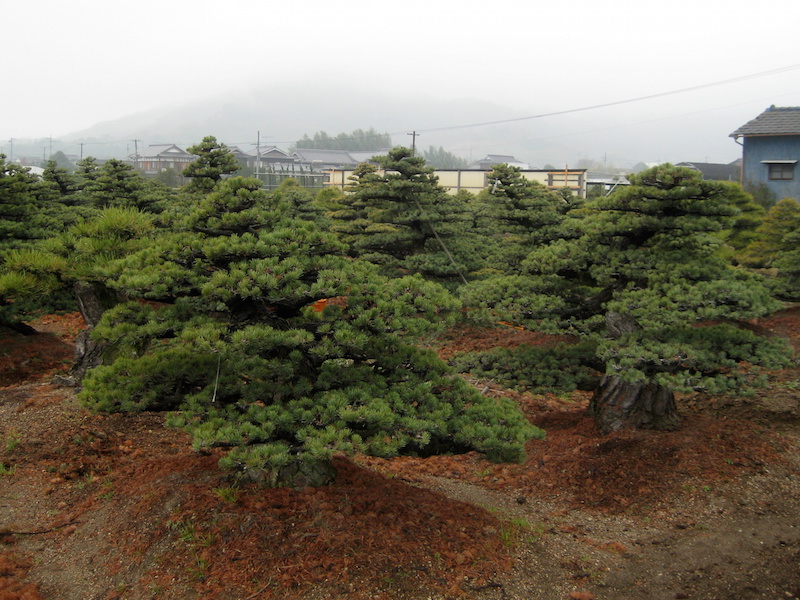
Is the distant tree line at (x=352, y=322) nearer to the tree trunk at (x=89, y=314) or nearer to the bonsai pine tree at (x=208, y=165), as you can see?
the tree trunk at (x=89, y=314)

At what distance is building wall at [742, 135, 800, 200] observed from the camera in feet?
93.4

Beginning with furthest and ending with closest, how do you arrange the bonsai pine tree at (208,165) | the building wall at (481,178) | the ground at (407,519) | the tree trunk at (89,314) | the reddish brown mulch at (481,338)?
the building wall at (481,178)
the bonsai pine tree at (208,165)
the reddish brown mulch at (481,338)
the tree trunk at (89,314)
the ground at (407,519)

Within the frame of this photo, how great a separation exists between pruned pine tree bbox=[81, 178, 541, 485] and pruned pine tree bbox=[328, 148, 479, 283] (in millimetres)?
8323

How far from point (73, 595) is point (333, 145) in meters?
102

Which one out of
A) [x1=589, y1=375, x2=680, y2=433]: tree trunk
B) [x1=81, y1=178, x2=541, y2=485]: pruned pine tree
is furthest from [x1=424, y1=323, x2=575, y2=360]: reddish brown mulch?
[x1=81, y1=178, x2=541, y2=485]: pruned pine tree

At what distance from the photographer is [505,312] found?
7.71 m

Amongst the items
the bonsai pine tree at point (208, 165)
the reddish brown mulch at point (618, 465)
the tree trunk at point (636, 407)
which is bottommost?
the reddish brown mulch at point (618, 465)

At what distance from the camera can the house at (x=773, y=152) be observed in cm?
2845

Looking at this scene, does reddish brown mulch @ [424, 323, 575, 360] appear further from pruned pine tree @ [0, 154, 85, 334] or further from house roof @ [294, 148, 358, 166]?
house roof @ [294, 148, 358, 166]

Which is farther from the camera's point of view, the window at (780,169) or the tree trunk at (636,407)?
the window at (780,169)

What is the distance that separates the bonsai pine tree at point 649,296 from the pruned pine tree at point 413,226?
564 centimetres

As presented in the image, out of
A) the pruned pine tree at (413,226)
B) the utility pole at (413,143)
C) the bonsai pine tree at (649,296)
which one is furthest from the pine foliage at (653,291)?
the utility pole at (413,143)

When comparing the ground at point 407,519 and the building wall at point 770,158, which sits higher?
the building wall at point 770,158

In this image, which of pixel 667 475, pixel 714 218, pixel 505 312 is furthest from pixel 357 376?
pixel 714 218
